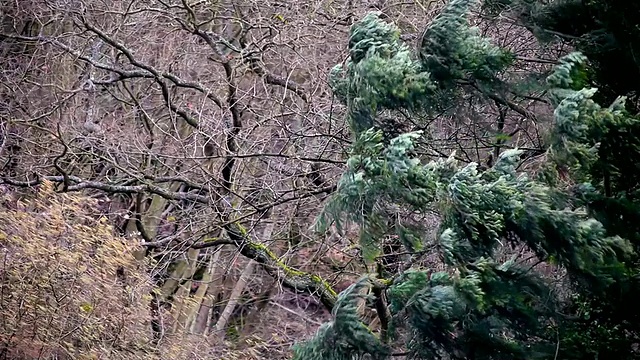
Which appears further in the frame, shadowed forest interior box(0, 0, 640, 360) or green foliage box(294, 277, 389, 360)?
green foliage box(294, 277, 389, 360)

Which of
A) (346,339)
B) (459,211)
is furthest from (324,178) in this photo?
(459,211)

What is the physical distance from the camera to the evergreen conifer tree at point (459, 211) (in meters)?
4.10

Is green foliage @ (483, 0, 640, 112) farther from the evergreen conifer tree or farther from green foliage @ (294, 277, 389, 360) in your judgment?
green foliage @ (294, 277, 389, 360)

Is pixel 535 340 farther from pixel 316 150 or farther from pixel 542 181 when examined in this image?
pixel 316 150

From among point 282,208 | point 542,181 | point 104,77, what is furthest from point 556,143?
point 104,77

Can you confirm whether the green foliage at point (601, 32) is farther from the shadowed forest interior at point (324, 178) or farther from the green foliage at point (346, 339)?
the green foliage at point (346, 339)

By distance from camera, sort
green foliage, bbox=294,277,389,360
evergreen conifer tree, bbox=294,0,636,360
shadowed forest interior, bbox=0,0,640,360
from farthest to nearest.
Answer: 1. green foliage, bbox=294,277,389,360
2. shadowed forest interior, bbox=0,0,640,360
3. evergreen conifer tree, bbox=294,0,636,360

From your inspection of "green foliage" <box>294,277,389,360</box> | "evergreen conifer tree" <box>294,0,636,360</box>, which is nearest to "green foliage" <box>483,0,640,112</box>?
"evergreen conifer tree" <box>294,0,636,360</box>

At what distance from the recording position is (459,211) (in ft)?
13.4

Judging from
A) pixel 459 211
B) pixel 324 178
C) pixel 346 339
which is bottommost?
pixel 324 178

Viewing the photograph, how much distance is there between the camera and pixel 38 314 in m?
8.18

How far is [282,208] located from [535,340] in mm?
4637

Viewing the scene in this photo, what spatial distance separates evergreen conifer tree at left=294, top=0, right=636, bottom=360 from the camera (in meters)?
4.10

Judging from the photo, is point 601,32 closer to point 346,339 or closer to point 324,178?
point 346,339
